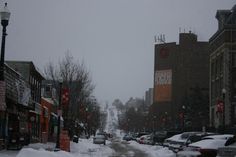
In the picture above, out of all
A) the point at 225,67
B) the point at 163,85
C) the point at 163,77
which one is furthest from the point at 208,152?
the point at 163,85

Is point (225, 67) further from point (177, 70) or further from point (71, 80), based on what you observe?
point (177, 70)

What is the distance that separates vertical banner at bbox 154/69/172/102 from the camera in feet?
502

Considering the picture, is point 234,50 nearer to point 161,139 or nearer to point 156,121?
point 161,139

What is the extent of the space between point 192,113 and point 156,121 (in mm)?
45208

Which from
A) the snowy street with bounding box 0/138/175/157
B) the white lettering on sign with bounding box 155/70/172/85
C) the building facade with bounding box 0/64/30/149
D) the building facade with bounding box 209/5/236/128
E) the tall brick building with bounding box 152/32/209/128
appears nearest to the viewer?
the snowy street with bounding box 0/138/175/157

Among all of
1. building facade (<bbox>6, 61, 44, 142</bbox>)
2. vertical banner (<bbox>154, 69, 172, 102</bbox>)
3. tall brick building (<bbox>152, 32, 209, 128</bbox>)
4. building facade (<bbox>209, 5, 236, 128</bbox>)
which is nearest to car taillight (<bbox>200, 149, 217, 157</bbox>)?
building facade (<bbox>6, 61, 44, 142</bbox>)

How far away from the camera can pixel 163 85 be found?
510 ft

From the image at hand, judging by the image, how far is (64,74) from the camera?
2421 inches

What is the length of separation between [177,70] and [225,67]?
8072 cm

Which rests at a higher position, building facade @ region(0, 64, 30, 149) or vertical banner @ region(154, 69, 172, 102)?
vertical banner @ region(154, 69, 172, 102)

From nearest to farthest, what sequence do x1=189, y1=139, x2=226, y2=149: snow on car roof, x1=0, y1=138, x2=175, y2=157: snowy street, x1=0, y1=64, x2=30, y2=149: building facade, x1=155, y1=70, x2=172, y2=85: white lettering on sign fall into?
x1=0, y1=138, x2=175, y2=157: snowy street, x1=189, y1=139, x2=226, y2=149: snow on car roof, x1=0, y1=64, x2=30, y2=149: building facade, x1=155, y1=70, x2=172, y2=85: white lettering on sign

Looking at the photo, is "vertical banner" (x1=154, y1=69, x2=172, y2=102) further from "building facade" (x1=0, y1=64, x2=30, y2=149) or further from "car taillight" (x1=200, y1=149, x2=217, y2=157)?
"car taillight" (x1=200, y1=149, x2=217, y2=157)

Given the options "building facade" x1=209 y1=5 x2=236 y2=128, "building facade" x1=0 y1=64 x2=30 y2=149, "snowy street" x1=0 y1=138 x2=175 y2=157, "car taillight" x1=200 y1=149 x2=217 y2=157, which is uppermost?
"building facade" x1=209 y1=5 x2=236 y2=128

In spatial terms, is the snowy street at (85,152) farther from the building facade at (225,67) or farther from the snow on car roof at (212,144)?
the building facade at (225,67)
